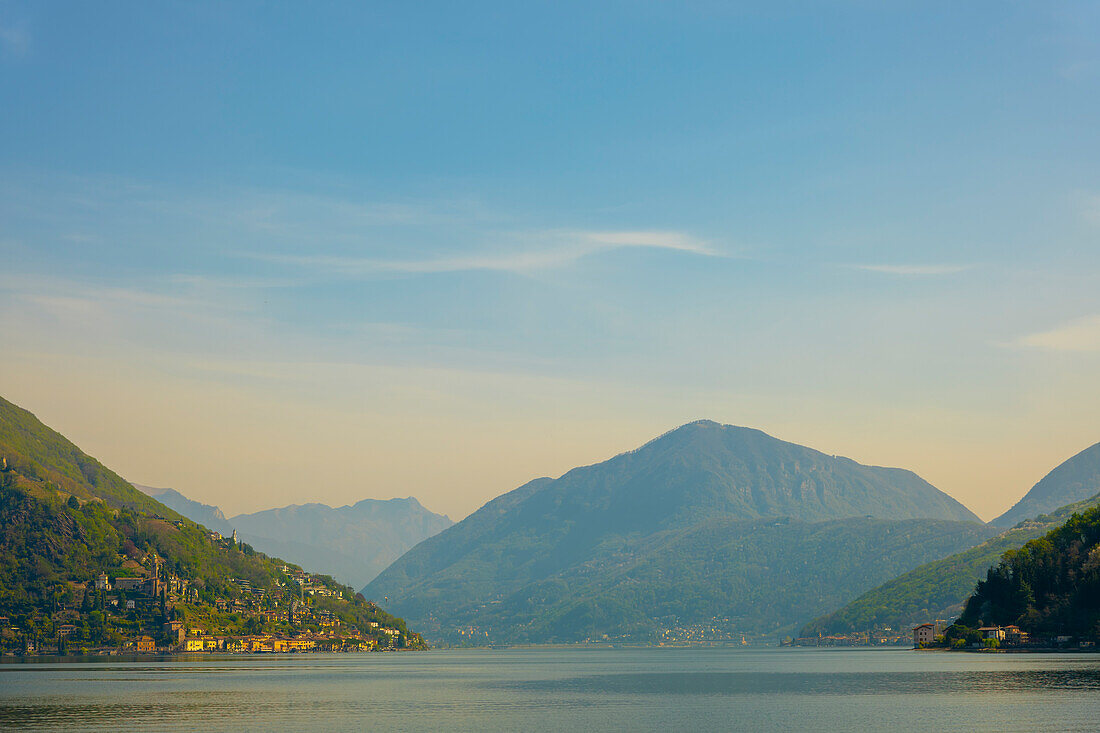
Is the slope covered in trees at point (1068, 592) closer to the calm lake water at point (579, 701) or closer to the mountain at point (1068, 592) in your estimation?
the mountain at point (1068, 592)

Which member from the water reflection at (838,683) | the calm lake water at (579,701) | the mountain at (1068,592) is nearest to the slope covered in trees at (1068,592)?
the mountain at (1068,592)

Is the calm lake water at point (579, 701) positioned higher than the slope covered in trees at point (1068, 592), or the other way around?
the slope covered in trees at point (1068, 592)

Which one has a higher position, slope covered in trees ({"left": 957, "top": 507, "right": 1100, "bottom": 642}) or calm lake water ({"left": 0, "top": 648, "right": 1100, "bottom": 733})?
slope covered in trees ({"left": 957, "top": 507, "right": 1100, "bottom": 642})

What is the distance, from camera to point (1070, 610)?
610 feet

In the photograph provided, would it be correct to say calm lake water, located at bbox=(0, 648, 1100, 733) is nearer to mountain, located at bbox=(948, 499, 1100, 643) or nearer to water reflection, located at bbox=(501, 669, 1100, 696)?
water reflection, located at bbox=(501, 669, 1100, 696)

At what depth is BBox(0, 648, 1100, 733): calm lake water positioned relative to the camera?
279 ft

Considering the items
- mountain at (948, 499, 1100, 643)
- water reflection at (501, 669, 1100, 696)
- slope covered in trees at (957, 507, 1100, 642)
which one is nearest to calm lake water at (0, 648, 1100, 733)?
water reflection at (501, 669, 1100, 696)

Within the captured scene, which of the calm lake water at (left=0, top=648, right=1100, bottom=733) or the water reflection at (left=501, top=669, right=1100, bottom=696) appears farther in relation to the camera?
the water reflection at (left=501, top=669, right=1100, bottom=696)

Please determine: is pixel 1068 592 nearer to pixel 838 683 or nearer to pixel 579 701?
pixel 838 683

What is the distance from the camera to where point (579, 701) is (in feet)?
378

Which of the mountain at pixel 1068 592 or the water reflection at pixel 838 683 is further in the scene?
the mountain at pixel 1068 592

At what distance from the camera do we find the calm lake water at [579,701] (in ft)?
279

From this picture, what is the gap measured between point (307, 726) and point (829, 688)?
6953 cm

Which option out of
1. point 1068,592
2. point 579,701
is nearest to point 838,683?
point 579,701
